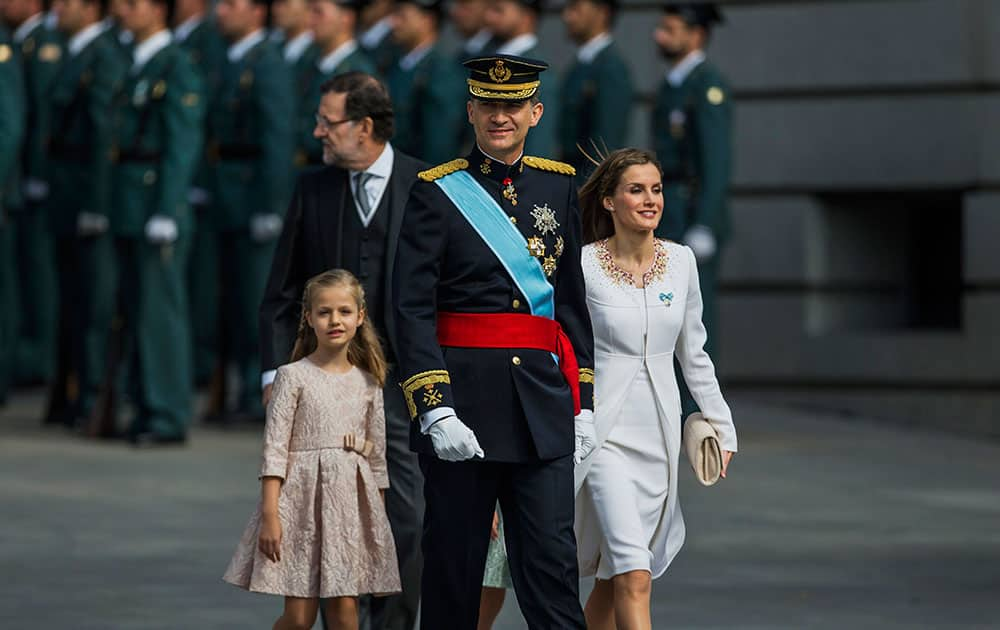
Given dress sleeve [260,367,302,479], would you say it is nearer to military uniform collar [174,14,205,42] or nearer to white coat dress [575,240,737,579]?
white coat dress [575,240,737,579]

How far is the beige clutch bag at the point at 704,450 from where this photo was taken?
6340mm

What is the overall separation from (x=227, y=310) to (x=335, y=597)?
23.2 feet

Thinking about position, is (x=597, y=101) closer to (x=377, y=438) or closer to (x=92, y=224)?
(x=92, y=224)

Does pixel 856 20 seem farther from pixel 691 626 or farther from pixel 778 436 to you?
pixel 691 626

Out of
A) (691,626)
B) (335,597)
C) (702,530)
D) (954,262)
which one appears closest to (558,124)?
(954,262)

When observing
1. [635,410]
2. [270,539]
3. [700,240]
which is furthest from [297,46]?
[270,539]

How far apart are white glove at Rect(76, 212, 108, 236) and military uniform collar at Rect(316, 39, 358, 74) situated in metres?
1.45

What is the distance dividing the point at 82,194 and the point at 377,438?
21.8 feet

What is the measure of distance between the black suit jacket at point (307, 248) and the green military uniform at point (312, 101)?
202 inches

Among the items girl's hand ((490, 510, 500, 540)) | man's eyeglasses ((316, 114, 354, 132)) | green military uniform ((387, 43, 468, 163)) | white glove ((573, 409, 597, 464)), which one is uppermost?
green military uniform ((387, 43, 468, 163))

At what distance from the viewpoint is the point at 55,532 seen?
357 inches

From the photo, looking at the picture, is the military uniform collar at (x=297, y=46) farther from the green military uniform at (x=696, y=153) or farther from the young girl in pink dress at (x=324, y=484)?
the young girl in pink dress at (x=324, y=484)

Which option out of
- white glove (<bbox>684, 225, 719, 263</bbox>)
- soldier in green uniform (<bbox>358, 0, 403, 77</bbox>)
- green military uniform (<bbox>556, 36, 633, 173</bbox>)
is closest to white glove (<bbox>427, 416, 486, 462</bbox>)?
white glove (<bbox>684, 225, 719, 263</bbox>)

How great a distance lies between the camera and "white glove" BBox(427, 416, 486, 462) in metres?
5.57
